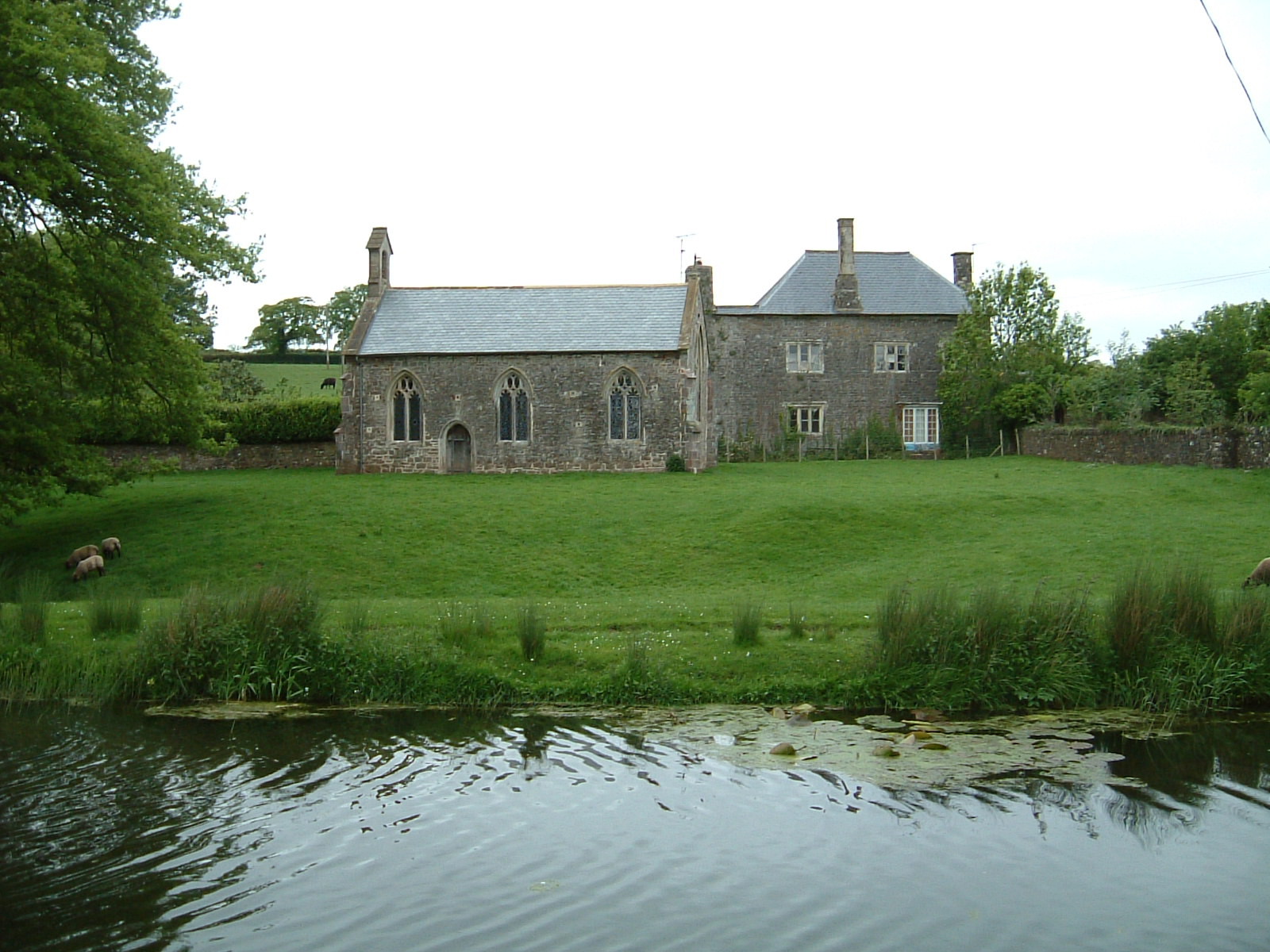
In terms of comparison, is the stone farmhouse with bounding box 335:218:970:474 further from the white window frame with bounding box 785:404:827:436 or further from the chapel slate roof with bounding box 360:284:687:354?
the white window frame with bounding box 785:404:827:436

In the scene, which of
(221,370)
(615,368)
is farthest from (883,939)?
(221,370)

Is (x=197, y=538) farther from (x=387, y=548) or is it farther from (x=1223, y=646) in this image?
(x=1223, y=646)

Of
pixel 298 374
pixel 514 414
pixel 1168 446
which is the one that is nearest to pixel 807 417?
pixel 514 414

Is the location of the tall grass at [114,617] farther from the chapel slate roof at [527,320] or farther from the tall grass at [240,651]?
the chapel slate roof at [527,320]

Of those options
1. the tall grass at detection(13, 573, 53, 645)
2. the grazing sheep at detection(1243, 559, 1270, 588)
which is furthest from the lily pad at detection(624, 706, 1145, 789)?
the tall grass at detection(13, 573, 53, 645)

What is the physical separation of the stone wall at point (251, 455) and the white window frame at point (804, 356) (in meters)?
20.7

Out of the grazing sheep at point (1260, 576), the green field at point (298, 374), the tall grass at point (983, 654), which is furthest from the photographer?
the green field at point (298, 374)

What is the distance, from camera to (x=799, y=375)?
2044 inches

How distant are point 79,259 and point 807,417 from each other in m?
34.0

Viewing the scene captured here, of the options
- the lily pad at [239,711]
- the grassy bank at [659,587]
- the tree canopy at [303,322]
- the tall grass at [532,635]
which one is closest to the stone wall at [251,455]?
the grassy bank at [659,587]

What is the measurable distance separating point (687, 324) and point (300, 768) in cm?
3164

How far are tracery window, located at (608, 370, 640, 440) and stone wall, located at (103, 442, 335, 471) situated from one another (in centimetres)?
1071

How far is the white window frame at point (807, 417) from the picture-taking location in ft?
170

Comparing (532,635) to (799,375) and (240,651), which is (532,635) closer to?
(240,651)
